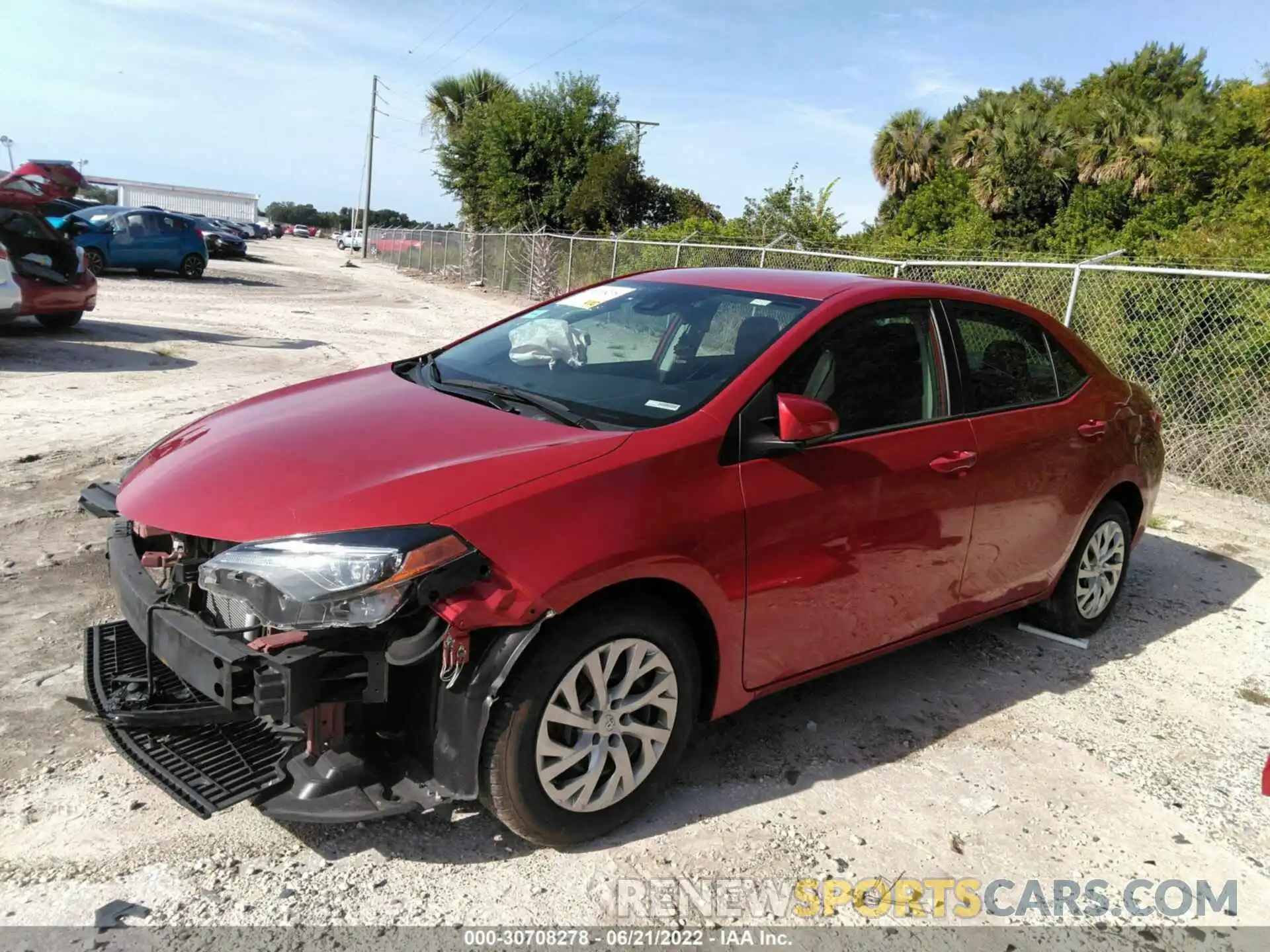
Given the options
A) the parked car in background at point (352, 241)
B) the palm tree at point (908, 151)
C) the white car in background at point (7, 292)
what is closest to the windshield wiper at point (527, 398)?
the white car in background at point (7, 292)

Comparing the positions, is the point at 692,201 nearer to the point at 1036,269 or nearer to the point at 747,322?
the point at 1036,269

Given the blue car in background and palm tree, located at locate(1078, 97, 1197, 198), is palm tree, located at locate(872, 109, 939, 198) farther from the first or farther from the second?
the blue car in background

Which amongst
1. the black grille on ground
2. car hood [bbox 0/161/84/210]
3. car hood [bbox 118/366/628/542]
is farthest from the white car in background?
the black grille on ground

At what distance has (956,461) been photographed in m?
3.82

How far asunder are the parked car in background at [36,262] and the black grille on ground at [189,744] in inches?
367

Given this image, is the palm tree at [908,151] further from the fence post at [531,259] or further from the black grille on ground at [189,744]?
the black grille on ground at [189,744]

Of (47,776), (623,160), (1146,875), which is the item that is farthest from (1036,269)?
(623,160)

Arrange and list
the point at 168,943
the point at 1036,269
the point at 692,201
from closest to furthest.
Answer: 1. the point at 168,943
2. the point at 1036,269
3. the point at 692,201

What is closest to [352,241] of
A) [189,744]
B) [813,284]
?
[813,284]

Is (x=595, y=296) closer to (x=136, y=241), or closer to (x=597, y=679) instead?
(x=597, y=679)

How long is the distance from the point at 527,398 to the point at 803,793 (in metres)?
1.65

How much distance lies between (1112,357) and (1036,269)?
1199mm

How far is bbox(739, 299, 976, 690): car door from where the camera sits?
322 cm

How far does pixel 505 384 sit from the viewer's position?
12.0ft
